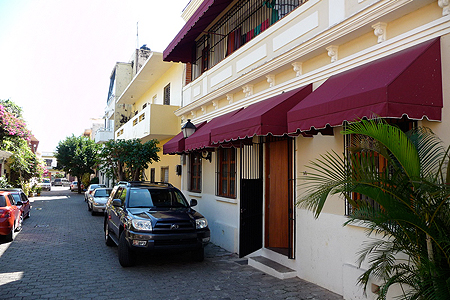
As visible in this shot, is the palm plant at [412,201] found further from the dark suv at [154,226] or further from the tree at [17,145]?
the tree at [17,145]

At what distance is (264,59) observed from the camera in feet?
28.0

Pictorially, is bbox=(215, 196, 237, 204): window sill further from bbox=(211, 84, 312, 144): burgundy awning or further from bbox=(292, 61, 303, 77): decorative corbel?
bbox=(292, 61, 303, 77): decorative corbel

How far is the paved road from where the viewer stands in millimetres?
6016

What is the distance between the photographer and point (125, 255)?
7664 millimetres

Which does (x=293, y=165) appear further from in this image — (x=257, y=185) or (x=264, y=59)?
(x=264, y=59)

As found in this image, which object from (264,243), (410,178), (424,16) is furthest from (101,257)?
(424,16)

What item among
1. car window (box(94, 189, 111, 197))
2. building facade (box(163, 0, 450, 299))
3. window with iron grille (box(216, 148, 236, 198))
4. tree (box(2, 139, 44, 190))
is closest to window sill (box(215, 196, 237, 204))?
building facade (box(163, 0, 450, 299))

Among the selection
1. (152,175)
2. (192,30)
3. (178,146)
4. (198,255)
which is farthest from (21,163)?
(198,255)

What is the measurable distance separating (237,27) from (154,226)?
6401 mm

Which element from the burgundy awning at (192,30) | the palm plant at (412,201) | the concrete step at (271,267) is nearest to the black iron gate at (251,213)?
the concrete step at (271,267)

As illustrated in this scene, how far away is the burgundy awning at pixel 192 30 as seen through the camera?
10203 mm

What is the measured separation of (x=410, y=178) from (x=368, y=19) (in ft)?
10.3

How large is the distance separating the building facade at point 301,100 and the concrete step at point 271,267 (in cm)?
6

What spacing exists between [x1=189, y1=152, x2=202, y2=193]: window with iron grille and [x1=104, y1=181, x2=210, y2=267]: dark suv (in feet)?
11.7
